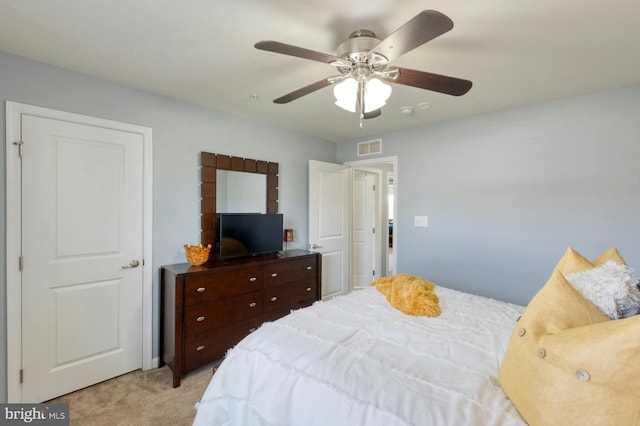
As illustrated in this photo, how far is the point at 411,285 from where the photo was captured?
204 cm

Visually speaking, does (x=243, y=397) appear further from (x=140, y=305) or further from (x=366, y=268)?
(x=366, y=268)

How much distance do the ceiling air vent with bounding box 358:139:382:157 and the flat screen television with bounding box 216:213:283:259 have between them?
59.6 inches

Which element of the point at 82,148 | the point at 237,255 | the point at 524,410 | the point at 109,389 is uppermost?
the point at 82,148

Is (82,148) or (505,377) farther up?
(82,148)

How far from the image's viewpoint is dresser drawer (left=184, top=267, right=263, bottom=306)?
2.30m

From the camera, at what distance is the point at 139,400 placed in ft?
6.82

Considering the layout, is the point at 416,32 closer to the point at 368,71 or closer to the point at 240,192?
the point at 368,71

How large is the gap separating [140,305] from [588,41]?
12.1 feet

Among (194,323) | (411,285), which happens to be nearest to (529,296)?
(411,285)

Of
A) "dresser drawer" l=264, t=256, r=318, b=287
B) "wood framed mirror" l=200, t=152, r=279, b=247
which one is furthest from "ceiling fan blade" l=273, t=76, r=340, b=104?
"dresser drawer" l=264, t=256, r=318, b=287

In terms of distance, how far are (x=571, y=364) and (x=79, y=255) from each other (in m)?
2.90

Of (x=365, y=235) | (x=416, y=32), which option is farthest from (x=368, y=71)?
(x=365, y=235)

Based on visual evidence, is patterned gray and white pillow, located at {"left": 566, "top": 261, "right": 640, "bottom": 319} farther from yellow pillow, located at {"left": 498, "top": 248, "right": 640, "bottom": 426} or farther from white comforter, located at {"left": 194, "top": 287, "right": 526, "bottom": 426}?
white comforter, located at {"left": 194, "top": 287, "right": 526, "bottom": 426}

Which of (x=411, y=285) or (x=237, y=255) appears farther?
(x=237, y=255)
